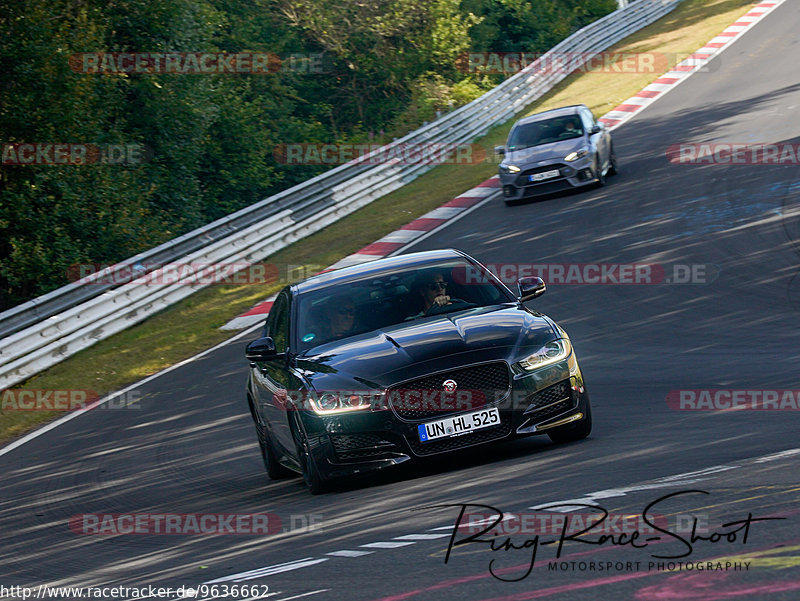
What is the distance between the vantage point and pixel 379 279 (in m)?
8.80

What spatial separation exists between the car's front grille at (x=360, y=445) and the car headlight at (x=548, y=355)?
1.05m

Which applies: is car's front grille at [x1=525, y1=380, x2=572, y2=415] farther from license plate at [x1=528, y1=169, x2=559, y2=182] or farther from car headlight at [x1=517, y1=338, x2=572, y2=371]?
license plate at [x1=528, y1=169, x2=559, y2=182]

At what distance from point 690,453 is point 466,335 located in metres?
1.70

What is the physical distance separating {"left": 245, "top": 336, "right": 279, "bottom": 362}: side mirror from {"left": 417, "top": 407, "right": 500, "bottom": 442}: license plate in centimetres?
169

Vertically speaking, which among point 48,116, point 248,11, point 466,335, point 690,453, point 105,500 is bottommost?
point 105,500

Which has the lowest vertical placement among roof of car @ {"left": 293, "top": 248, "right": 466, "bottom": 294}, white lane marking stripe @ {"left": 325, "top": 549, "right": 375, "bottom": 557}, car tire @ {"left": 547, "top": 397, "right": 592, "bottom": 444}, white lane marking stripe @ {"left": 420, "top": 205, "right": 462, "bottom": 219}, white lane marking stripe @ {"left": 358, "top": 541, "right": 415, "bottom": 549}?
white lane marking stripe @ {"left": 420, "top": 205, "right": 462, "bottom": 219}

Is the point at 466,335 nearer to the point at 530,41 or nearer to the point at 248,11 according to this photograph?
the point at 248,11

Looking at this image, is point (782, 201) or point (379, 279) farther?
point (782, 201)

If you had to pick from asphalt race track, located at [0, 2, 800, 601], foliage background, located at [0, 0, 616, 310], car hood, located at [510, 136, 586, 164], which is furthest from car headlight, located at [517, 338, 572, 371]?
foliage background, located at [0, 0, 616, 310]

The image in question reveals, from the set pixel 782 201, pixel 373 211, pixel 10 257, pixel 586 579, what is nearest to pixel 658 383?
pixel 586 579

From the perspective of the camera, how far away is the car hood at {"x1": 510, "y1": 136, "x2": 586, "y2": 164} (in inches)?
849

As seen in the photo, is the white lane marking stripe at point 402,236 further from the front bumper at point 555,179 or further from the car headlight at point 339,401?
the car headlight at point 339,401

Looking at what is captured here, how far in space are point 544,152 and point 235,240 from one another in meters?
6.39

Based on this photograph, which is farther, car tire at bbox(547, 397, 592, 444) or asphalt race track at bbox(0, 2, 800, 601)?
car tire at bbox(547, 397, 592, 444)
